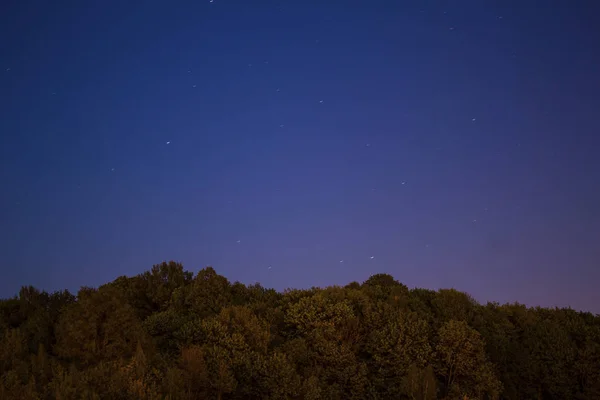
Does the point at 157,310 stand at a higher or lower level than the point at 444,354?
higher

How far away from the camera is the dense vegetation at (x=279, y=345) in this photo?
2428cm

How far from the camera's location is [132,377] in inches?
862

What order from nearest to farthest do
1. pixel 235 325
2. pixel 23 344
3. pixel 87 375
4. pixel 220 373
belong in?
pixel 87 375 < pixel 220 373 < pixel 23 344 < pixel 235 325

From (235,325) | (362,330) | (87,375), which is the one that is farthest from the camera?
(362,330)

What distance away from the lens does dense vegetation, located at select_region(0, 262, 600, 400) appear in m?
24.3

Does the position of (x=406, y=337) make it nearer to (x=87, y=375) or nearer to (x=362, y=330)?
(x=362, y=330)

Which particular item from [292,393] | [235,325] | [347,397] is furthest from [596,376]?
[235,325]

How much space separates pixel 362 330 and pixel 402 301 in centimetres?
526

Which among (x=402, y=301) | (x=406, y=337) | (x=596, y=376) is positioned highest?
(x=402, y=301)

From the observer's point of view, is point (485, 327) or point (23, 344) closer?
point (23, 344)

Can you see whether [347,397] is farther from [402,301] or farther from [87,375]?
[87,375]

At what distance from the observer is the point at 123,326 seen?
2711 cm

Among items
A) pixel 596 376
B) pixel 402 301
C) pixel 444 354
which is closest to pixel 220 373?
pixel 444 354

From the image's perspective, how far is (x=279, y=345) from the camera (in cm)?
3275
